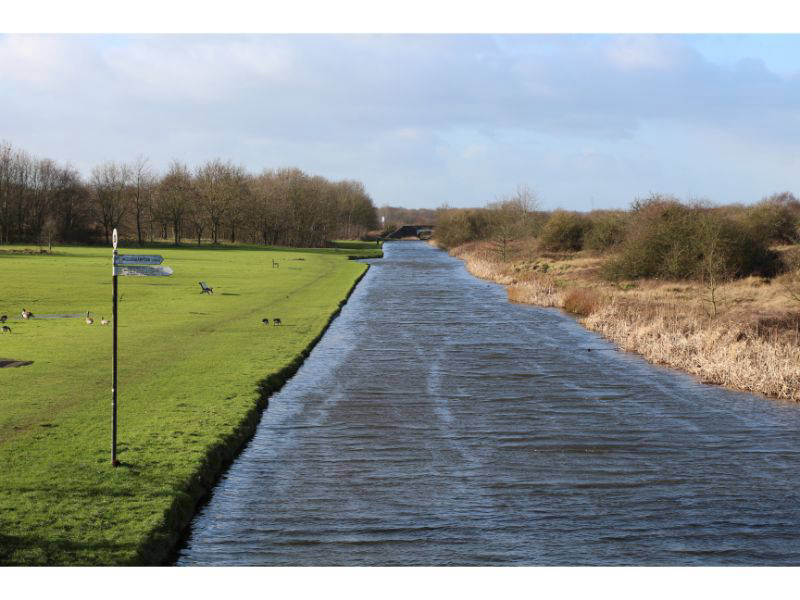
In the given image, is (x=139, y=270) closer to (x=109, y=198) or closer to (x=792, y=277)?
(x=792, y=277)

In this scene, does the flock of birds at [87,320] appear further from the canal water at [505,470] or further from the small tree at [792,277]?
the small tree at [792,277]

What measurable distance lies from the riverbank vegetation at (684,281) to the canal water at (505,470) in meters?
1.67

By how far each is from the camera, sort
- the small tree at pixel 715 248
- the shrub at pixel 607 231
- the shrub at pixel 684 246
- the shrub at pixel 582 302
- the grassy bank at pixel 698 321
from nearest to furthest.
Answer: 1. the grassy bank at pixel 698 321
2. the shrub at pixel 582 302
3. the small tree at pixel 715 248
4. the shrub at pixel 684 246
5. the shrub at pixel 607 231

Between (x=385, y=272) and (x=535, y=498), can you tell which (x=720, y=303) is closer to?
(x=535, y=498)

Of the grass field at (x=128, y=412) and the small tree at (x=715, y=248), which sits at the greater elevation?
the small tree at (x=715, y=248)

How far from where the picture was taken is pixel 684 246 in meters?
49.2

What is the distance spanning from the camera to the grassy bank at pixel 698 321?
2348 cm

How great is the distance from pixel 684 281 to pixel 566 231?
35795mm

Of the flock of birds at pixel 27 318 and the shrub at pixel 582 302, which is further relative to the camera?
the shrub at pixel 582 302

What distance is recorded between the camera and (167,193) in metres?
125

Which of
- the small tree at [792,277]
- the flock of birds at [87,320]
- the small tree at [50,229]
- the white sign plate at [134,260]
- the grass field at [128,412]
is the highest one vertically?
the small tree at [50,229]

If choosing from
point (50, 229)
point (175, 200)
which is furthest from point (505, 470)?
point (175, 200)

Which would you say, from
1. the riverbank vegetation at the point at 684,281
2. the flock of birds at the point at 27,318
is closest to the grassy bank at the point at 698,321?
the riverbank vegetation at the point at 684,281

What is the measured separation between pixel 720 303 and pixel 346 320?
640 inches
